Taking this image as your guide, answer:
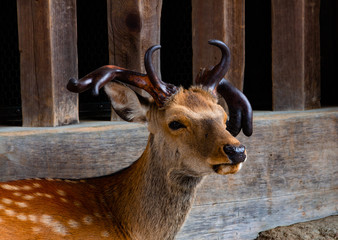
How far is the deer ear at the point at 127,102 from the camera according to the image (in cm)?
316

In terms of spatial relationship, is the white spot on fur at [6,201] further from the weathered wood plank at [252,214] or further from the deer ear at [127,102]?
the weathered wood plank at [252,214]

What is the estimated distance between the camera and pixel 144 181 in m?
3.20

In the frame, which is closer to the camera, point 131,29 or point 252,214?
point 131,29

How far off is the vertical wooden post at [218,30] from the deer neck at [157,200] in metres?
1.48

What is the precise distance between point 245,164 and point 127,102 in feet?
5.46

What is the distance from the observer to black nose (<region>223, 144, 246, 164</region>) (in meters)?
2.72

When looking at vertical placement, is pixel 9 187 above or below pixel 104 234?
above

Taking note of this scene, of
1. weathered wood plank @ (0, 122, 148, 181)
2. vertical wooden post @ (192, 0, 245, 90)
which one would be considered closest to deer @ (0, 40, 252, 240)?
weathered wood plank @ (0, 122, 148, 181)

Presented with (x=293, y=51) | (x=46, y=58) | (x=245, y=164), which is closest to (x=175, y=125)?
(x=46, y=58)

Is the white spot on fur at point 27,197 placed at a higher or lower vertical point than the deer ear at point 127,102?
lower

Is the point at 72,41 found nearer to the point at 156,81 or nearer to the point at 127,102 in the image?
the point at 127,102

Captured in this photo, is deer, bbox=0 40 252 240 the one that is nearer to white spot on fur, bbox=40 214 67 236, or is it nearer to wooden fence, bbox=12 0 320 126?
white spot on fur, bbox=40 214 67 236

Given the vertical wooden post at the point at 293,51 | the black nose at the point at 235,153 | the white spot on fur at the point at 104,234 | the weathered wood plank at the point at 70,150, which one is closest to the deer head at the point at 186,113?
the black nose at the point at 235,153

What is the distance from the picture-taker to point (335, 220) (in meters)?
4.83
